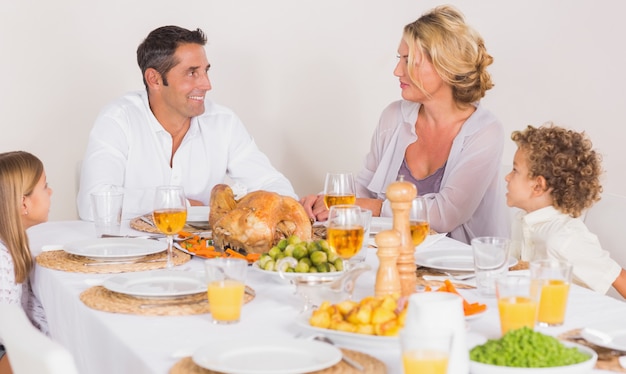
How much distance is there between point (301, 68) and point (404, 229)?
8.46ft

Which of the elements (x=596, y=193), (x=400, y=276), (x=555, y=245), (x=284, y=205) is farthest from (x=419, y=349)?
(x=596, y=193)

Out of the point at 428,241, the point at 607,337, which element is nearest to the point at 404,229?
the point at 607,337

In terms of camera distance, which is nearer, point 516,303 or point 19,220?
point 516,303

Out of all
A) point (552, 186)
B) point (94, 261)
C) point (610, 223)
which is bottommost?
point (94, 261)

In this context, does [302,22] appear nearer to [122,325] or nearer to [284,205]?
[284,205]

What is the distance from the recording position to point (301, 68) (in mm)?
4141

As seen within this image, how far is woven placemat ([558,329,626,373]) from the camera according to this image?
131cm

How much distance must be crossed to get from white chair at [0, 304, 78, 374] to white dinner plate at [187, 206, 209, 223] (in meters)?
1.21

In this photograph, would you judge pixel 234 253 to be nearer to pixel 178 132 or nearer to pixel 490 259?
pixel 490 259

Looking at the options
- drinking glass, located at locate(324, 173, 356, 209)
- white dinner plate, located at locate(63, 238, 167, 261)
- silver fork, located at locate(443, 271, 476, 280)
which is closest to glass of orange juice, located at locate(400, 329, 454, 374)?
silver fork, located at locate(443, 271, 476, 280)

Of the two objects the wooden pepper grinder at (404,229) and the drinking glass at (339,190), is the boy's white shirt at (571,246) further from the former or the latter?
the wooden pepper grinder at (404,229)

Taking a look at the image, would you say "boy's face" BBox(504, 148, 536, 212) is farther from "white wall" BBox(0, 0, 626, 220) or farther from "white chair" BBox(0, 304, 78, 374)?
"white chair" BBox(0, 304, 78, 374)

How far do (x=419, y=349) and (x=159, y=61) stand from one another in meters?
2.54

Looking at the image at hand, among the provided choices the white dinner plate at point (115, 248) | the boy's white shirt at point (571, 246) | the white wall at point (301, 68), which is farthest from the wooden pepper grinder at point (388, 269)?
the white wall at point (301, 68)
